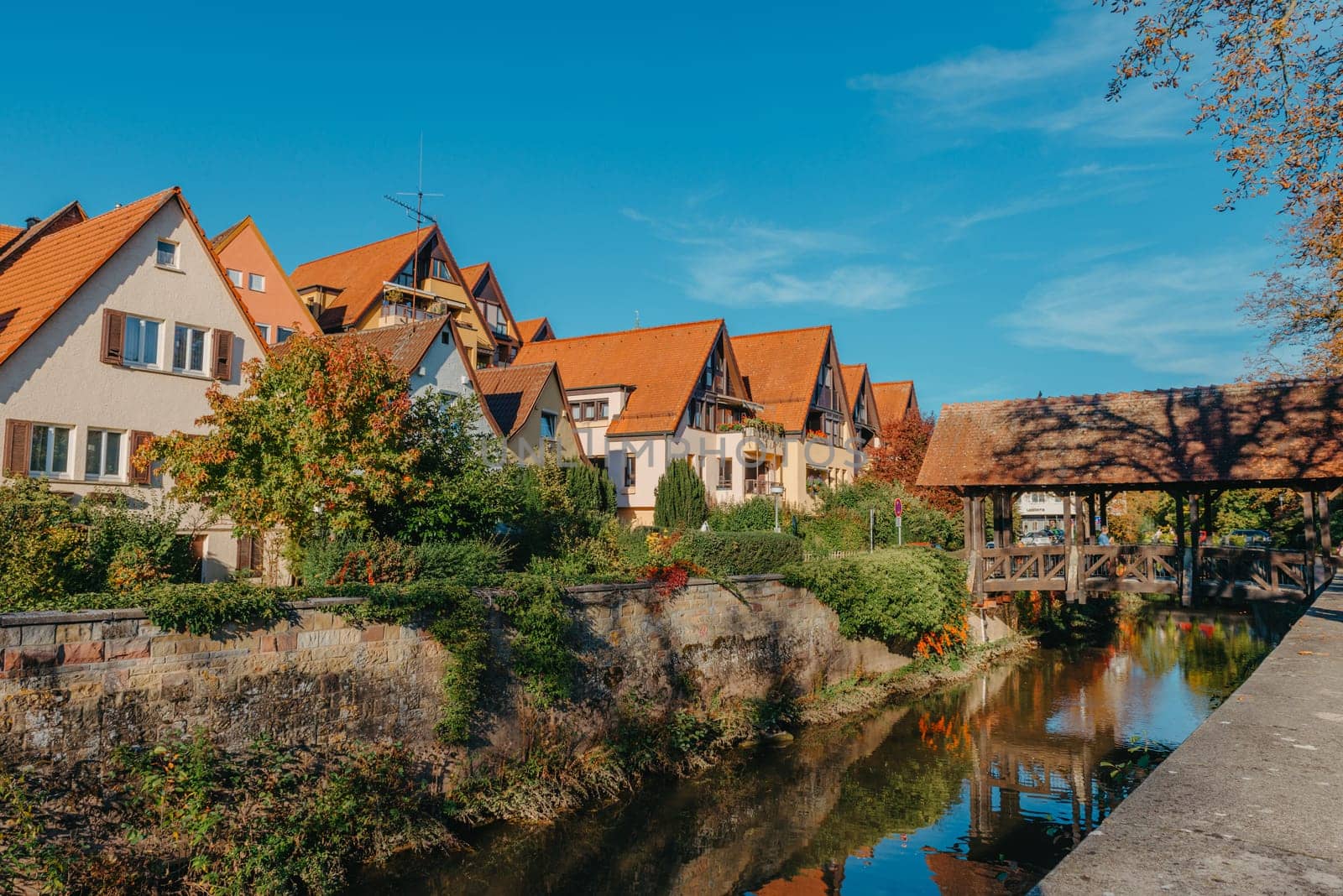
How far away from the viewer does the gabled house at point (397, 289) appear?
33.9m

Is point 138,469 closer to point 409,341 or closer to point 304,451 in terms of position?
point 304,451

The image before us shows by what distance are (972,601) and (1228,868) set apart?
2207 centimetres

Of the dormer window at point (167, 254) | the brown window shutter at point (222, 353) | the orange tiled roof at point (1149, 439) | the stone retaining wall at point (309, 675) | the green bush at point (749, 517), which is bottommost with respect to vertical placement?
the stone retaining wall at point (309, 675)

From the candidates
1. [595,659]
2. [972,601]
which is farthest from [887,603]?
[595,659]

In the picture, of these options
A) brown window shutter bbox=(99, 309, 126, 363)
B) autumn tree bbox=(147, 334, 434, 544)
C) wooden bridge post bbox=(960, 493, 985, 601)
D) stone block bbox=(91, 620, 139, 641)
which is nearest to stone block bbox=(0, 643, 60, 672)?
stone block bbox=(91, 620, 139, 641)

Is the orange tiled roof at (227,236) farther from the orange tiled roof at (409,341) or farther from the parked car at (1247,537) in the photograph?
the parked car at (1247,537)

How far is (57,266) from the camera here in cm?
1894

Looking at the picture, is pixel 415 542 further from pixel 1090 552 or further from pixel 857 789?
pixel 1090 552

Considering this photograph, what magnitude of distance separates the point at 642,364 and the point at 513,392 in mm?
9046

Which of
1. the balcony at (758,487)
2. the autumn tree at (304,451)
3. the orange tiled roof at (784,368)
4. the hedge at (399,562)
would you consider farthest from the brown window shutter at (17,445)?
the orange tiled roof at (784,368)

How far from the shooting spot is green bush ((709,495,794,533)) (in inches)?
1268

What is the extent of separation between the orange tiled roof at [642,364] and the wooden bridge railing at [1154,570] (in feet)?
45.8

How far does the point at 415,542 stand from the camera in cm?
1535

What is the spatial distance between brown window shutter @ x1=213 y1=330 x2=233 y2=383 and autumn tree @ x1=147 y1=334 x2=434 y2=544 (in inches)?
221
